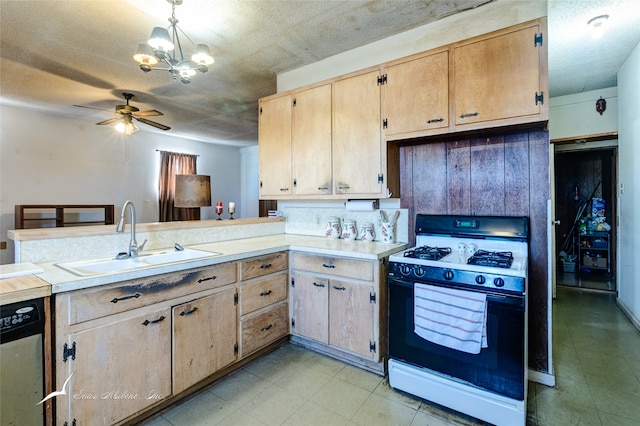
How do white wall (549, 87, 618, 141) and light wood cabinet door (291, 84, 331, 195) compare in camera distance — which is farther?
white wall (549, 87, 618, 141)

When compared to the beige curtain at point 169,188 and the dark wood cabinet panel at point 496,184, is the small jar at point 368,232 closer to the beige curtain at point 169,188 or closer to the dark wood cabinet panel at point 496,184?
the dark wood cabinet panel at point 496,184

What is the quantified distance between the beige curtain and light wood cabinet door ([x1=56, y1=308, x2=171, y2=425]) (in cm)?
497

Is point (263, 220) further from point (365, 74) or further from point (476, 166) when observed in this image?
point (476, 166)

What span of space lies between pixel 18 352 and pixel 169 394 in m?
0.77

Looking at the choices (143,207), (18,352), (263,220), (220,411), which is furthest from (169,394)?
(143,207)

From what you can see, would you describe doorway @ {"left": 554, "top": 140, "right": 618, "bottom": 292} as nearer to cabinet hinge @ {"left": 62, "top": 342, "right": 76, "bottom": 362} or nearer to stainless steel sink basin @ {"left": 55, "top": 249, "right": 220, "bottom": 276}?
stainless steel sink basin @ {"left": 55, "top": 249, "right": 220, "bottom": 276}

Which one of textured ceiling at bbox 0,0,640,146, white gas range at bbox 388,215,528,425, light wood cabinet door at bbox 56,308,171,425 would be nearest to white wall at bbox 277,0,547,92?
textured ceiling at bbox 0,0,640,146

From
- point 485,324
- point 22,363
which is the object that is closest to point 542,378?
point 485,324

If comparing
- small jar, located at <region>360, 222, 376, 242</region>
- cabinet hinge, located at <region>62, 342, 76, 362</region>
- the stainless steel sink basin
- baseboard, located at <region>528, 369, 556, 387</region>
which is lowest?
baseboard, located at <region>528, 369, 556, 387</region>

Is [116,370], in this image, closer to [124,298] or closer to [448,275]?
[124,298]

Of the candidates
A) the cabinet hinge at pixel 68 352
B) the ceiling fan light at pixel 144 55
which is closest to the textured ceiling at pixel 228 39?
the ceiling fan light at pixel 144 55

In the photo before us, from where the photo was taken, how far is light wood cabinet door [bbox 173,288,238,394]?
175cm

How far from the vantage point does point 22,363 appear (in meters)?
1.23

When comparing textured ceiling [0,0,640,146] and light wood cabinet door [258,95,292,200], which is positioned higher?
textured ceiling [0,0,640,146]
